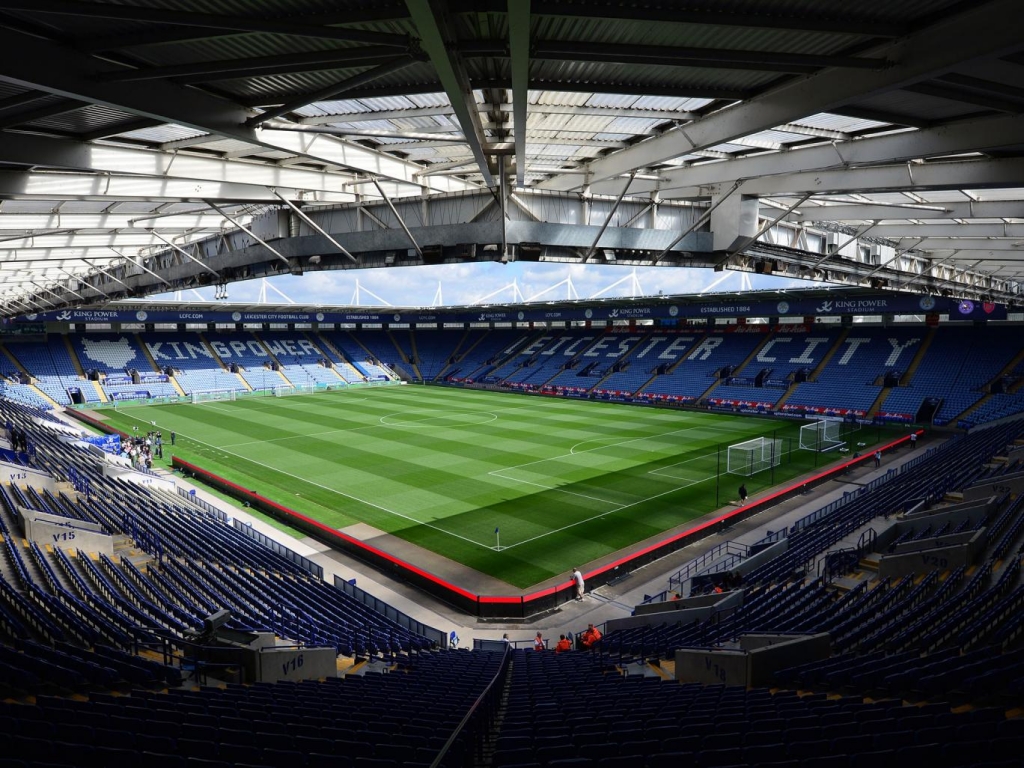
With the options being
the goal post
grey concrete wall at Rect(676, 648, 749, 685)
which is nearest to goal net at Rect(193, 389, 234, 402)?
the goal post

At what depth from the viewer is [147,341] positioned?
2372 inches

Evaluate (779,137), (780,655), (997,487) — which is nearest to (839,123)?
(779,137)

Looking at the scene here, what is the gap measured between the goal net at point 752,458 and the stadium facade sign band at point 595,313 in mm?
11313

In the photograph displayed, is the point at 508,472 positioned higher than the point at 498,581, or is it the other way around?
the point at 508,472

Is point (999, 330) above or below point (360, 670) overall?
above

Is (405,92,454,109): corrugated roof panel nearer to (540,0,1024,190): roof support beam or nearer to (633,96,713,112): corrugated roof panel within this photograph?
(633,96,713,112): corrugated roof panel

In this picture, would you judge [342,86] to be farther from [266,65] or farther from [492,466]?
[492,466]

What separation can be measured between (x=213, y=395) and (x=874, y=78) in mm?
59572

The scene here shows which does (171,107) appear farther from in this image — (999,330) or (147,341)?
(147,341)

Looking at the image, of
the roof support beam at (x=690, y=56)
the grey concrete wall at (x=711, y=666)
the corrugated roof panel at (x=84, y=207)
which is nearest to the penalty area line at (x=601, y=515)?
the grey concrete wall at (x=711, y=666)

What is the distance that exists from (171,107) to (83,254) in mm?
15062

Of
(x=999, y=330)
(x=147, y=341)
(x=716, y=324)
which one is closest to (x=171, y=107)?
(x=999, y=330)

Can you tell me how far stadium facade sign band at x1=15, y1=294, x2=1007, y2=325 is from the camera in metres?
37.9

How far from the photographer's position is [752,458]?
2983 cm
